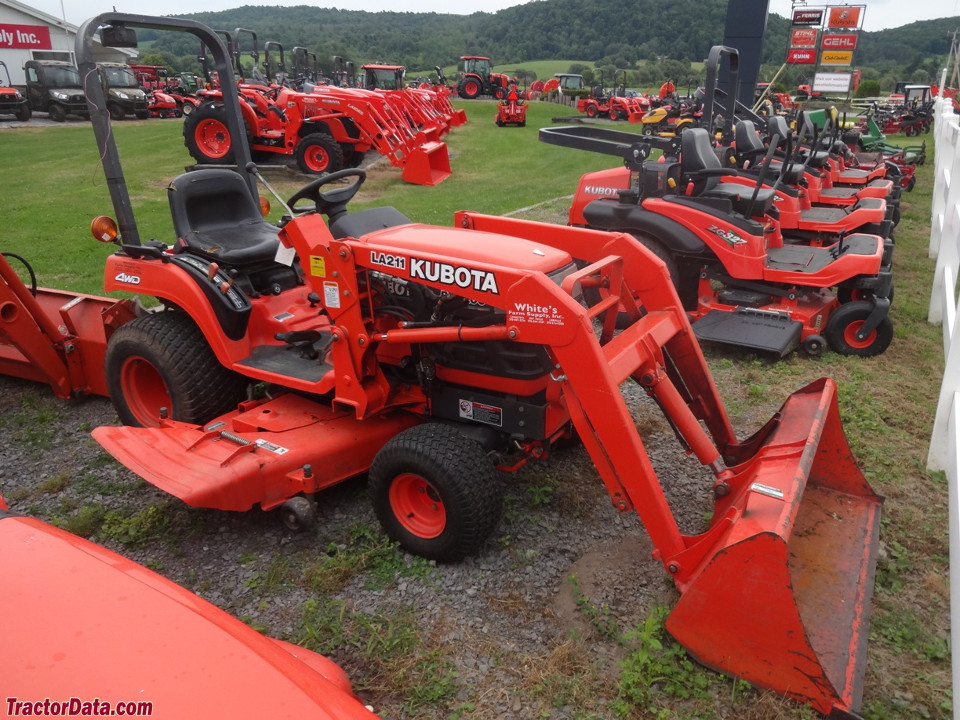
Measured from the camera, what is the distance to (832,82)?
3797 cm

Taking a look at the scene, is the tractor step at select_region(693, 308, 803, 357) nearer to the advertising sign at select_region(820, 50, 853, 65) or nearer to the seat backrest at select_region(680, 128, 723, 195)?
the seat backrest at select_region(680, 128, 723, 195)

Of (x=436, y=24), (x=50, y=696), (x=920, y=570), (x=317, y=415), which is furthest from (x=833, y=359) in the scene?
(x=436, y=24)

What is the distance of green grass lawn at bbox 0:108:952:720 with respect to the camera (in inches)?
108

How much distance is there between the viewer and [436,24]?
319 ft

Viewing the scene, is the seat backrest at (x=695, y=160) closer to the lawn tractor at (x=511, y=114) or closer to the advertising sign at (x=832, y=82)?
the lawn tractor at (x=511, y=114)

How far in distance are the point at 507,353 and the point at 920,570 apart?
211 cm

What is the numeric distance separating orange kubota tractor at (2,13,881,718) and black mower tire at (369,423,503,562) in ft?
0.03

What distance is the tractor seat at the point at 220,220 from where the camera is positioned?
430 cm

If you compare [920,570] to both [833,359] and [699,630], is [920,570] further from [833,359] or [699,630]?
[833,359]

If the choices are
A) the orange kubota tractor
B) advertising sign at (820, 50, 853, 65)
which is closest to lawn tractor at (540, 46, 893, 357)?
the orange kubota tractor

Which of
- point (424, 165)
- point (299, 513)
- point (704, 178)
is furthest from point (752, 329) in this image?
point (424, 165)

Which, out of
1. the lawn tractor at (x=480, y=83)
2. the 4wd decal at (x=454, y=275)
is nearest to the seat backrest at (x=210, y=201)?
the 4wd decal at (x=454, y=275)

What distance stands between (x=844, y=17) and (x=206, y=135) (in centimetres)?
4587
